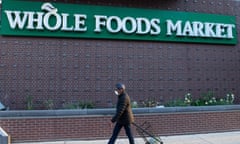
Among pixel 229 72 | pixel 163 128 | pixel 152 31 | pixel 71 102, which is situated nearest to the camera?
pixel 163 128

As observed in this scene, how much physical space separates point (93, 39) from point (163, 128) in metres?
4.70

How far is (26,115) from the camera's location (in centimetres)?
1008

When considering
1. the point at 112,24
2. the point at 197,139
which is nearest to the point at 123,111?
the point at 197,139

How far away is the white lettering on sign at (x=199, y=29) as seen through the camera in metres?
14.4

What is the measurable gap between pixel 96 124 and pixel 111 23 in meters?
4.82

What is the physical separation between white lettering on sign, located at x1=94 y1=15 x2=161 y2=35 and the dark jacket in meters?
5.68

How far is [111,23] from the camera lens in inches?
538

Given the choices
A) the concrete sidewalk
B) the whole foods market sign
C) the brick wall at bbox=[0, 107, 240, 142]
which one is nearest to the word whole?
the whole foods market sign

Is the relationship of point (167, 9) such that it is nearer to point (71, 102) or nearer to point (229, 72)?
point (229, 72)

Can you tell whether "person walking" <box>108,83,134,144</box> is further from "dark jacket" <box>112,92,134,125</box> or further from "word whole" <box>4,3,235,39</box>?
"word whole" <box>4,3,235,39</box>

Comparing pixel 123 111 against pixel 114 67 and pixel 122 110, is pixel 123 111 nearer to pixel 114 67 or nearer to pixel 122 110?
pixel 122 110

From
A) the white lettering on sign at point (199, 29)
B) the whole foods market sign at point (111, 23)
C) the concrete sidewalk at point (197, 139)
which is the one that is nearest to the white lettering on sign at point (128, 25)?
the whole foods market sign at point (111, 23)

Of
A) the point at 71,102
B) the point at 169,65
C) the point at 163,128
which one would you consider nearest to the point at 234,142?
the point at 163,128

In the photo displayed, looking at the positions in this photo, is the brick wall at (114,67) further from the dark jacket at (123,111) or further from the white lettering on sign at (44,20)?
the dark jacket at (123,111)
